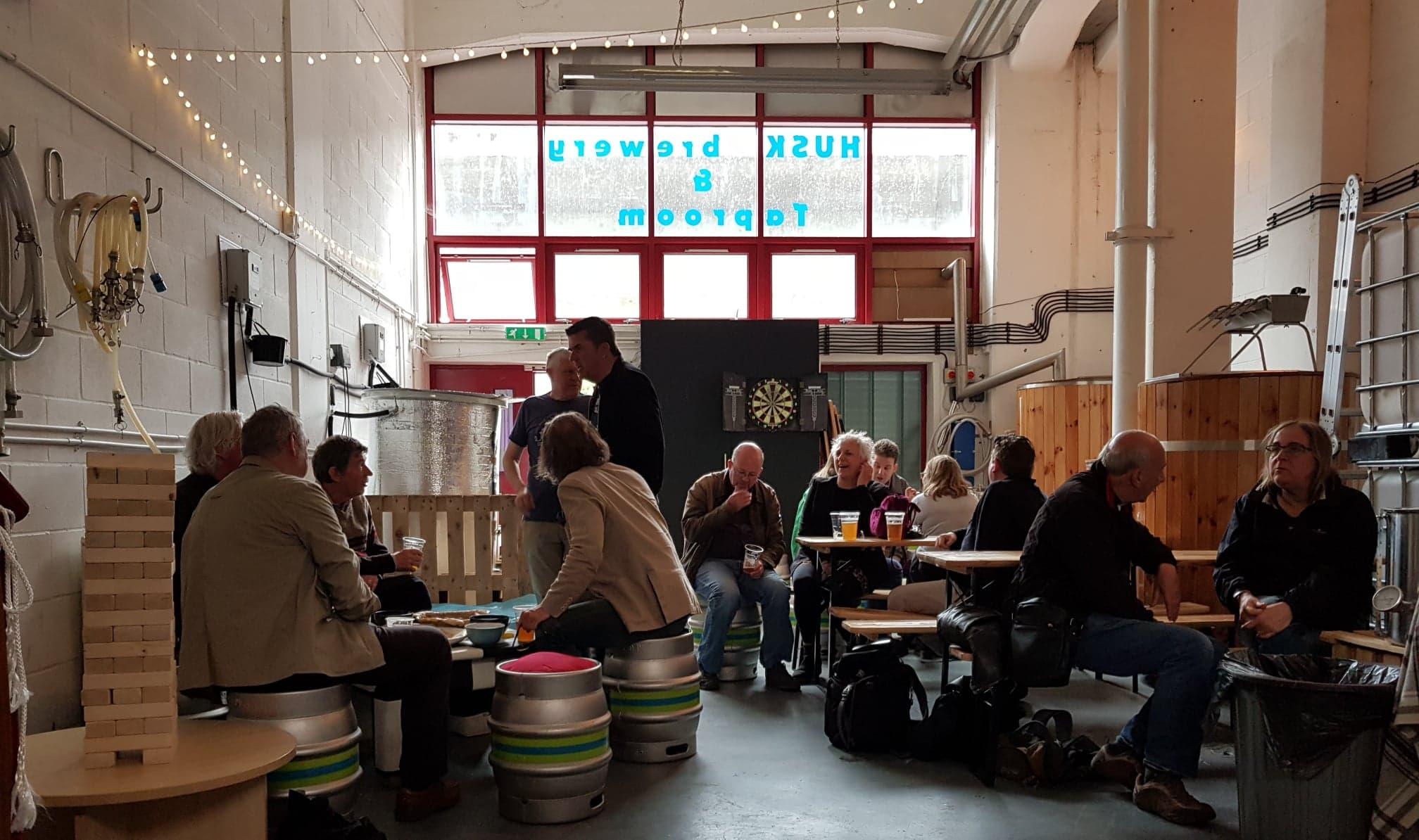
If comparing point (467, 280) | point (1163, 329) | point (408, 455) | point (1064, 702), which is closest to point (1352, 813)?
point (1064, 702)

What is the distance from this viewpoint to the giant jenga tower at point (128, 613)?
2.44 meters

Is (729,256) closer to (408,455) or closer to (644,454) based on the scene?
(408,455)

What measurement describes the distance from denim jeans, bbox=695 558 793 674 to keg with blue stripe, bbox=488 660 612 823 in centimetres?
184

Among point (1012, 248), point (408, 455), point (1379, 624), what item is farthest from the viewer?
point (1012, 248)

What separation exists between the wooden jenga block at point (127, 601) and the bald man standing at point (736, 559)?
10.3 feet

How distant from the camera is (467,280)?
428 inches

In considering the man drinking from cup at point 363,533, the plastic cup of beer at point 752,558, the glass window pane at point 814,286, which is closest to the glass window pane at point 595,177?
the glass window pane at point 814,286

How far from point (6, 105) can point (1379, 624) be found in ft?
15.9

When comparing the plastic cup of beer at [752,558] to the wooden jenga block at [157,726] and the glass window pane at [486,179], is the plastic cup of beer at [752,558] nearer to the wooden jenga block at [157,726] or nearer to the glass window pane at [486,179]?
the wooden jenga block at [157,726]

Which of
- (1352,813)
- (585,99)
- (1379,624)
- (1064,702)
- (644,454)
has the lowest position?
(1064,702)

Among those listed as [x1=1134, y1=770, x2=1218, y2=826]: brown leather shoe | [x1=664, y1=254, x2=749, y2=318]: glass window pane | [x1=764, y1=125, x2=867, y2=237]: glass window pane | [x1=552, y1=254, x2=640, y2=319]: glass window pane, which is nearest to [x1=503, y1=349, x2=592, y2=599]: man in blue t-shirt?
[x1=1134, y1=770, x2=1218, y2=826]: brown leather shoe

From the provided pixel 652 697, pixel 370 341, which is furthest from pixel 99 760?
pixel 370 341

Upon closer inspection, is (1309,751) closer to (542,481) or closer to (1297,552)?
(1297,552)

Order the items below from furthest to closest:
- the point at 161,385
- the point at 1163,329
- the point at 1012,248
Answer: the point at 1012,248
the point at 1163,329
the point at 161,385
